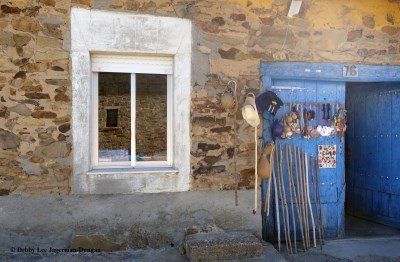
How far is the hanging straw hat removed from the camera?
4512mm

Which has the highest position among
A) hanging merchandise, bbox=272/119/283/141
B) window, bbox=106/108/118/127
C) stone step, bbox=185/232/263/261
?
window, bbox=106/108/118/127

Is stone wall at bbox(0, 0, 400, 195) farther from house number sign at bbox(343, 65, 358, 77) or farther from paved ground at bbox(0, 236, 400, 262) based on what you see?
paved ground at bbox(0, 236, 400, 262)

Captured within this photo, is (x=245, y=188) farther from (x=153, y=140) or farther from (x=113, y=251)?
(x=113, y=251)

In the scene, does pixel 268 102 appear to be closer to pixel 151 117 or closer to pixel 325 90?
pixel 325 90

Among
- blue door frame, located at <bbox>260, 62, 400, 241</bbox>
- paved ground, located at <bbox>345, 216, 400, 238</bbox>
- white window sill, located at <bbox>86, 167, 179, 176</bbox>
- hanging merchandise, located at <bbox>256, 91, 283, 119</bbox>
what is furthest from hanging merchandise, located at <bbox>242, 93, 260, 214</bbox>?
paved ground, located at <bbox>345, 216, 400, 238</bbox>

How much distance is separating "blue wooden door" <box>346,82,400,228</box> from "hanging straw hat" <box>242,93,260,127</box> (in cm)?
248

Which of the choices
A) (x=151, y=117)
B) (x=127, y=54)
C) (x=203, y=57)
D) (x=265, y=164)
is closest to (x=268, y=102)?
(x=265, y=164)

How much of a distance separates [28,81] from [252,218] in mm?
3215

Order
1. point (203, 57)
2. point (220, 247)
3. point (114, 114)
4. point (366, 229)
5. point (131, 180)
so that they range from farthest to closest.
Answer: point (366, 229)
point (203, 57)
point (114, 114)
point (131, 180)
point (220, 247)

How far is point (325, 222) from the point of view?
5.31m

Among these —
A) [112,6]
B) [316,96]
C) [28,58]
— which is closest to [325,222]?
[316,96]

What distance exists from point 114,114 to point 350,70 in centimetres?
331

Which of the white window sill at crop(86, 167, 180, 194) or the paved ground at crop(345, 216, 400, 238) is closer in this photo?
the white window sill at crop(86, 167, 180, 194)

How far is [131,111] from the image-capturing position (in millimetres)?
4602
